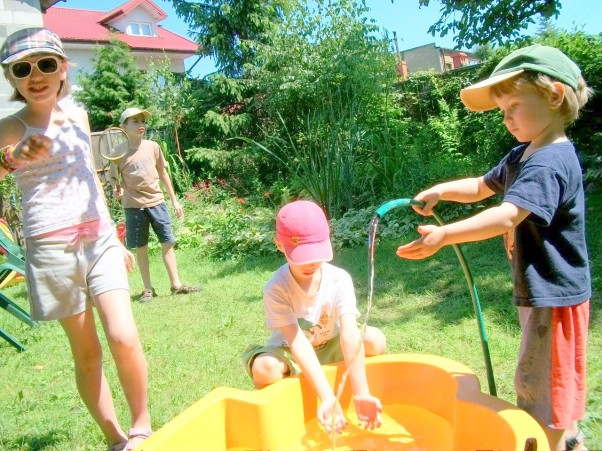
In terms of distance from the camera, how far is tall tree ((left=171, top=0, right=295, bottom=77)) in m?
11.6

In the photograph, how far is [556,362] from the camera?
5.34ft

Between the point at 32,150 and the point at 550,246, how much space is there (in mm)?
1663

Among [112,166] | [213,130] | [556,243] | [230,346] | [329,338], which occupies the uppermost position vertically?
[213,130]

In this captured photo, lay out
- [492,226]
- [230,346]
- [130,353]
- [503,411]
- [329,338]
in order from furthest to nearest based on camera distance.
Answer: [230,346] < [329,338] < [130,353] < [503,411] < [492,226]

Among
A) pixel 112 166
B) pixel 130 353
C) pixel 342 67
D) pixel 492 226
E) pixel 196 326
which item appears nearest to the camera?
pixel 492 226

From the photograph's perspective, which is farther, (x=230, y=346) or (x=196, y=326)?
(x=196, y=326)

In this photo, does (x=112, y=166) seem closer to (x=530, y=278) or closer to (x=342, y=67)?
(x=530, y=278)

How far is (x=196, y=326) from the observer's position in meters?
3.74

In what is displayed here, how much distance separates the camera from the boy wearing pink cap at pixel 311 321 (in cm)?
195

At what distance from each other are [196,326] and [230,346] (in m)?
0.58

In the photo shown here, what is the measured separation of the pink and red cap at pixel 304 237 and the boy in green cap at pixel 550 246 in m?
0.47

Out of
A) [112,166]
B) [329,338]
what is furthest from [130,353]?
[112,166]

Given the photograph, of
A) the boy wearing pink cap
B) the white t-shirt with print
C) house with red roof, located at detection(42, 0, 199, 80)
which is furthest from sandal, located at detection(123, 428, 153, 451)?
house with red roof, located at detection(42, 0, 199, 80)

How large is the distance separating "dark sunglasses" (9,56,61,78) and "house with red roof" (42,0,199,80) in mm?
19508
